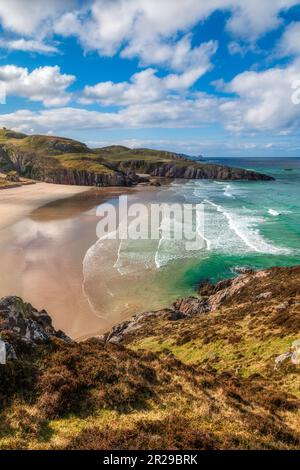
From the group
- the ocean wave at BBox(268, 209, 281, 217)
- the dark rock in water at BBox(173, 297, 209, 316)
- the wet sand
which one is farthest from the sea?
the dark rock in water at BBox(173, 297, 209, 316)

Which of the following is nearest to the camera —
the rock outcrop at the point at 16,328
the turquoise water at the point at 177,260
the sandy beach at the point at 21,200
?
the rock outcrop at the point at 16,328

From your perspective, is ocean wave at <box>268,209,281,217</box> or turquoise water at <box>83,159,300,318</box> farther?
ocean wave at <box>268,209,281,217</box>

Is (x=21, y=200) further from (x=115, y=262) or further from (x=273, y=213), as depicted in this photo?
(x=273, y=213)

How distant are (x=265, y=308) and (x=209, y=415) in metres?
16.0

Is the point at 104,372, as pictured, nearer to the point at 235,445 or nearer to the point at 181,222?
the point at 235,445

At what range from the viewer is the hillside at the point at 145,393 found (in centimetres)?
1015

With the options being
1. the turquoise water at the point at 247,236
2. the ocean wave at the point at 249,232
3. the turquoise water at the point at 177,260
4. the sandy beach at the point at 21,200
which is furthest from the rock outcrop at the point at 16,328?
the sandy beach at the point at 21,200

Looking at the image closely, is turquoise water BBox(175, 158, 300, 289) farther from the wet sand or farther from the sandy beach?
the sandy beach

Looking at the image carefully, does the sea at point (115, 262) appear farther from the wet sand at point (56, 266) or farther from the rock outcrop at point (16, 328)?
the rock outcrop at point (16, 328)

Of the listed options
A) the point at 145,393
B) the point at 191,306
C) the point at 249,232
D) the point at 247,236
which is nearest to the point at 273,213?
the point at 249,232

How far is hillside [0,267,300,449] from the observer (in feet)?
33.3

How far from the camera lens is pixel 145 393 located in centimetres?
1302

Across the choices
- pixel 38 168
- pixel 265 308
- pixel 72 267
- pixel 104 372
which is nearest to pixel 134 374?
pixel 104 372

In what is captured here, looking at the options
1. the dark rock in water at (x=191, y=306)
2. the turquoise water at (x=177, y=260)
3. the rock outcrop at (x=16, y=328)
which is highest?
the rock outcrop at (x=16, y=328)
